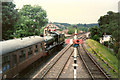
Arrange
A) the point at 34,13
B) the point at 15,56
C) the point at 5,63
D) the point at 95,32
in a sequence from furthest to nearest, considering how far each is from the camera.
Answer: the point at 95,32, the point at 34,13, the point at 15,56, the point at 5,63

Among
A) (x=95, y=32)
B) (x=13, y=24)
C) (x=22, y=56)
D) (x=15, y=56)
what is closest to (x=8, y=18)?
(x=13, y=24)

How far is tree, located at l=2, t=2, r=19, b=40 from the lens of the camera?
17469 mm

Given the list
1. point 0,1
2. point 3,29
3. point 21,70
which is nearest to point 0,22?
point 3,29

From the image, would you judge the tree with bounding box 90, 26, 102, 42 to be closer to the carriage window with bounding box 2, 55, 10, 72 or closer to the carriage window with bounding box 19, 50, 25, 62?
the carriage window with bounding box 19, 50, 25, 62

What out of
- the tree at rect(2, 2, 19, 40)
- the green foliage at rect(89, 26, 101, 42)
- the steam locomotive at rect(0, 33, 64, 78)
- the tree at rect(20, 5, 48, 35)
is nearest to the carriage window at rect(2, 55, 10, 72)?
the steam locomotive at rect(0, 33, 64, 78)

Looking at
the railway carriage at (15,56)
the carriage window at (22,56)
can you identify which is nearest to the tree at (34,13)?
the railway carriage at (15,56)

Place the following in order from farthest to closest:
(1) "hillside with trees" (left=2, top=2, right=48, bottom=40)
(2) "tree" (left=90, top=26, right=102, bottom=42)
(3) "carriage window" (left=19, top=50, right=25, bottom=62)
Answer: (2) "tree" (left=90, top=26, right=102, bottom=42) < (1) "hillside with trees" (left=2, top=2, right=48, bottom=40) < (3) "carriage window" (left=19, top=50, right=25, bottom=62)

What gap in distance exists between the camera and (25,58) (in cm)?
952

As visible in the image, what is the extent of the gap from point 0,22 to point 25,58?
10.6 m

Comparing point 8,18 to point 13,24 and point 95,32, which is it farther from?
point 95,32

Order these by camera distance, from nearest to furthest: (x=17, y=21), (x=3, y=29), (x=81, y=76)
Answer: (x=81, y=76) < (x=3, y=29) < (x=17, y=21)

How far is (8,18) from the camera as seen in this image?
18516mm

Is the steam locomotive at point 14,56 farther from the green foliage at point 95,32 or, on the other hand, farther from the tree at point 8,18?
→ the green foliage at point 95,32

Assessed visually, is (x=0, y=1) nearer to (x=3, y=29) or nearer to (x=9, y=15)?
(x=9, y=15)
